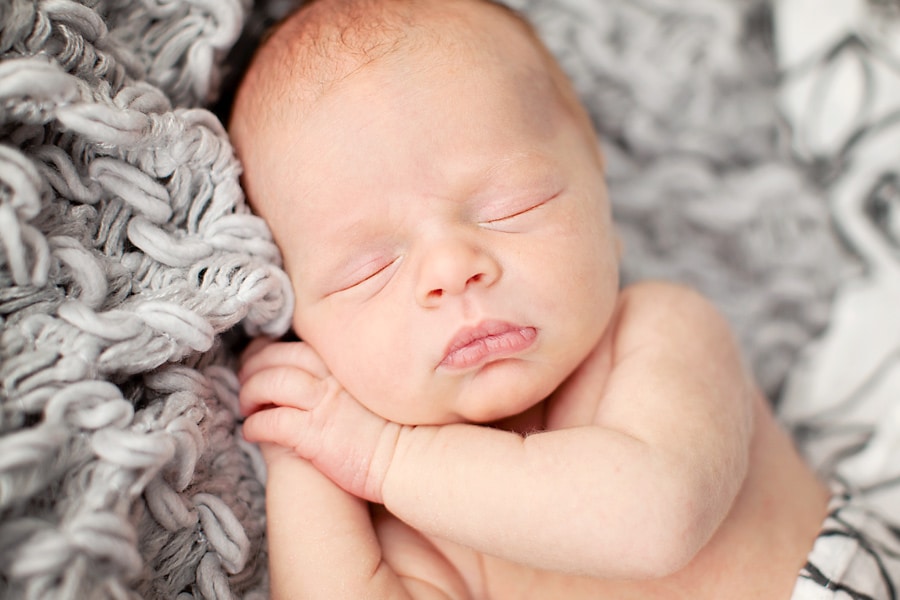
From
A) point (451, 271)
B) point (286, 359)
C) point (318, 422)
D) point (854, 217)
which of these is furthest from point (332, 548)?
point (854, 217)

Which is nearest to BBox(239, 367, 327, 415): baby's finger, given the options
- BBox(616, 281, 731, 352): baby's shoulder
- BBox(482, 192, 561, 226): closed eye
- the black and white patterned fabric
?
BBox(482, 192, 561, 226): closed eye

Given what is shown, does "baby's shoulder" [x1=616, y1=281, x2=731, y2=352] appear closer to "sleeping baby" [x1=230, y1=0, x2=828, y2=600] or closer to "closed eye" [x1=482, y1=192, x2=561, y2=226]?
"sleeping baby" [x1=230, y1=0, x2=828, y2=600]

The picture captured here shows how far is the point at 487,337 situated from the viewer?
1.05 m

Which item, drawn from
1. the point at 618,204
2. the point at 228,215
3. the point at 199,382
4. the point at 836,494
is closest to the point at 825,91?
the point at 618,204

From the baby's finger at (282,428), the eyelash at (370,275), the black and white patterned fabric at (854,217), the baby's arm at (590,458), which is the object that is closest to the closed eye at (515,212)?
the eyelash at (370,275)

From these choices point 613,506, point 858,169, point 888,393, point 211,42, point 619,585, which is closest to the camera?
point 613,506

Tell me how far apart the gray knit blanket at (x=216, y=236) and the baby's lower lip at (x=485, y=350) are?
11.6 inches

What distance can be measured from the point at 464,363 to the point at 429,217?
0.20 metres

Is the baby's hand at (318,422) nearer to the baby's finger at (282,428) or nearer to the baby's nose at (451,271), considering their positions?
the baby's finger at (282,428)

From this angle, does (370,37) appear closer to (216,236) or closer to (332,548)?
(216,236)

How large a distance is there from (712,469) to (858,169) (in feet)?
3.19

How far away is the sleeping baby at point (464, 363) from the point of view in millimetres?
1006

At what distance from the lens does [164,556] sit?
3.42 feet

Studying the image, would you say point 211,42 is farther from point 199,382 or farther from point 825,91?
point 825,91
